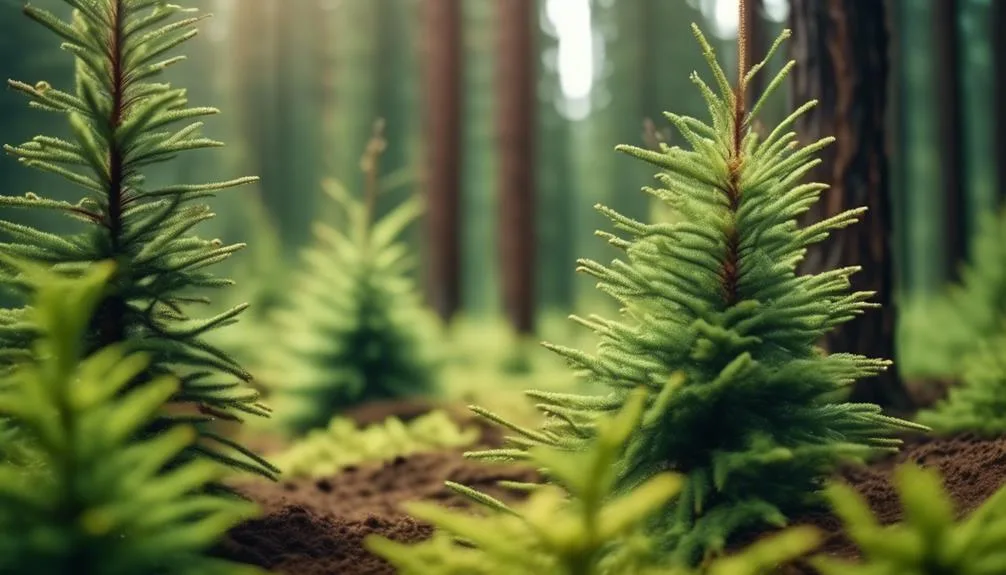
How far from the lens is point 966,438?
16.5 feet

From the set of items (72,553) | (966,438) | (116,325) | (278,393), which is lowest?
(278,393)

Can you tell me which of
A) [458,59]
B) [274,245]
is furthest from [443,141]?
[274,245]

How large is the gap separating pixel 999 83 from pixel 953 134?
126 cm

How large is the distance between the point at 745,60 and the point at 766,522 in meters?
1.91

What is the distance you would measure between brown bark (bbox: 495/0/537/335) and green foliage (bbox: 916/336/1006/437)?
9204mm

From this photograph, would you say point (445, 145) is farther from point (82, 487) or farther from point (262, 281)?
point (82, 487)

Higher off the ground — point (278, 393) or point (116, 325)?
point (116, 325)

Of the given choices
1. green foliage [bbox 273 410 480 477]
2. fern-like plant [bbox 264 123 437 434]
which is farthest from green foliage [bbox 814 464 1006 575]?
fern-like plant [bbox 264 123 437 434]

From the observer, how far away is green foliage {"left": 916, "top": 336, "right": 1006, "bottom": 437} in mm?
5102

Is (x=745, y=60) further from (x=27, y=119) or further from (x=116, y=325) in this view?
(x=27, y=119)

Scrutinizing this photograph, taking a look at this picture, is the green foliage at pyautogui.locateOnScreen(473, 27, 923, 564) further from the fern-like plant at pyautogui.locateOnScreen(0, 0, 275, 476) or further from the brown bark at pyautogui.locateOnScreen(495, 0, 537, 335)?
the brown bark at pyautogui.locateOnScreen(495, 0, 537, 335)

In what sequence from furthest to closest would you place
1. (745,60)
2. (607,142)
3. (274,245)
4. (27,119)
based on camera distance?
(607,142) < (274,245) < (27,119) < (745,60)

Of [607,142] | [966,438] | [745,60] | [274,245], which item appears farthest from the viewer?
[607,142]

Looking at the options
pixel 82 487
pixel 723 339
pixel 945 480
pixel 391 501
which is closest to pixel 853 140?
pixel 945 480
